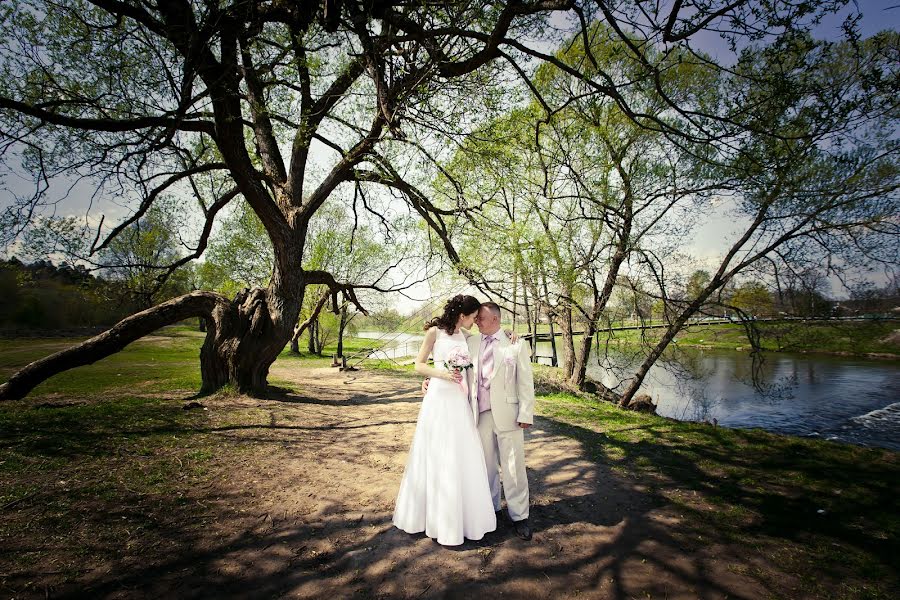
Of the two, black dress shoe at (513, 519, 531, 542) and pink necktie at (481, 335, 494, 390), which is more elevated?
pink necktie at (481, 335, 494, 390)

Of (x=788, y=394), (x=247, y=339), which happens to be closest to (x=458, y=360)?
(x=247, y=339)

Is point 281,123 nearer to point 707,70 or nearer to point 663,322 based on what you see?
point 663,322

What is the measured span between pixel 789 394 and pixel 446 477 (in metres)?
19.0

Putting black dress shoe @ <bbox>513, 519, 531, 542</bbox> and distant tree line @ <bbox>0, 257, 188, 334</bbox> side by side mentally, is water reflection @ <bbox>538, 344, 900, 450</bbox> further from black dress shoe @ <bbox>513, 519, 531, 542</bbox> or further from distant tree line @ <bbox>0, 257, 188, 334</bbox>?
distant tree line @ <bbox>0, 257, 188, 334</bbox>

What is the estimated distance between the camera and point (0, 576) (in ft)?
7.80

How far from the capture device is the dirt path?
261 cm

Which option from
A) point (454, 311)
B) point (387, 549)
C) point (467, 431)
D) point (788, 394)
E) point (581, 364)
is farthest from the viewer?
point (788, 394)

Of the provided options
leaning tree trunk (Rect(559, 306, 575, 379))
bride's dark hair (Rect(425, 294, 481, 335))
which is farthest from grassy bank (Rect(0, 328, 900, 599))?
leaning tree trunk (Rect(559, 306, 575, 379))

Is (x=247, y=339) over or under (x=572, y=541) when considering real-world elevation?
over

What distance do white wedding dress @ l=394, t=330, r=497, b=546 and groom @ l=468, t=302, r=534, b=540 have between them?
0.27 metres

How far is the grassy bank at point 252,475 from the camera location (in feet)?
9.31

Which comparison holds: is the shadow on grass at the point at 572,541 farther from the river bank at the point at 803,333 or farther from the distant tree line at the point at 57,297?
the river bank at the point at 803,333

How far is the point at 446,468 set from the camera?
327cm

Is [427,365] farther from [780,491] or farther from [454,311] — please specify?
[780,491]
